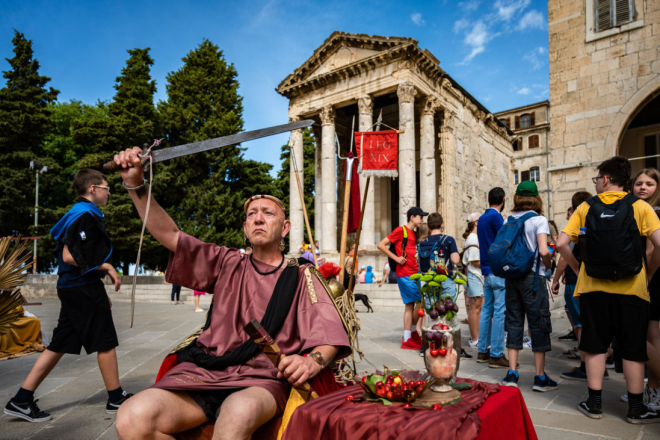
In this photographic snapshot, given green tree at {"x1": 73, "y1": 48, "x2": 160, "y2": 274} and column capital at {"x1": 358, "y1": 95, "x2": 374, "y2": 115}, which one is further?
green tree at {"x1": 73, "y1": 48, "x2": 160, "y2": 274}

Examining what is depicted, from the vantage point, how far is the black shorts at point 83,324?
3680mm

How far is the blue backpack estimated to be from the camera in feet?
14.4

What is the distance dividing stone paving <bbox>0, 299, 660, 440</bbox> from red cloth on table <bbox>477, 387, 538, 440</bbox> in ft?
4.43

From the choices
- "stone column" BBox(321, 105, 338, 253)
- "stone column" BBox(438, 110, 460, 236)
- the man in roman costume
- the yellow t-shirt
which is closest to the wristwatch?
the man in roman costume

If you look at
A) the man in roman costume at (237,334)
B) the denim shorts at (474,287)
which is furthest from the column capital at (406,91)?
the man in roman costume at (237,334)

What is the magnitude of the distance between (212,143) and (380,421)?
4.95ft

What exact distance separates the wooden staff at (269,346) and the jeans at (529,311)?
9.96 ft

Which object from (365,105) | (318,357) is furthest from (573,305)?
(365,105)

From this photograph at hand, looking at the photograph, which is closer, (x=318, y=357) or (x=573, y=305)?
(x=318, y=357)

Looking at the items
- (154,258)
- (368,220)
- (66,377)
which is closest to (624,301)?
(66,377)

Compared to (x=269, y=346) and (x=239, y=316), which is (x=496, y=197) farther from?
(x=269, y=346)

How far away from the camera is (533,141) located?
A: 4631 cm

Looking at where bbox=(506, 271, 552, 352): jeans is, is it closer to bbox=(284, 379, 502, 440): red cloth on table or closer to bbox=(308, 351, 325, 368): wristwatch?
bbox=(284, 379, 502, 440): red cloth on table

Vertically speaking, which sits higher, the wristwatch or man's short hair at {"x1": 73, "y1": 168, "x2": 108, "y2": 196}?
man's short hair at {"x1": 73, "y1": 168, "x2": 108, "y2": 196}
